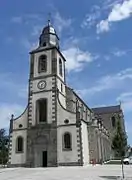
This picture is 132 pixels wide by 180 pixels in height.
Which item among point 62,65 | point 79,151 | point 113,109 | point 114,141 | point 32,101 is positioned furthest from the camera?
point 113,109

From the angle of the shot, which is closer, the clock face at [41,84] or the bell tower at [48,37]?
the clock face at [41,84]

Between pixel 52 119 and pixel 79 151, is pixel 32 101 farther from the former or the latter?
pixel 79 151

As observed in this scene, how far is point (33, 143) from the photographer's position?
117 ft

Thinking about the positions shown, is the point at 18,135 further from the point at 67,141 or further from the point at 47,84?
the point at 47,84

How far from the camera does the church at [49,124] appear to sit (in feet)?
113

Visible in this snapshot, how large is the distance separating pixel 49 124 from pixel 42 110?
9.60 feet

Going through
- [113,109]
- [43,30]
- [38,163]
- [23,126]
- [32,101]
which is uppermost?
[43,30]

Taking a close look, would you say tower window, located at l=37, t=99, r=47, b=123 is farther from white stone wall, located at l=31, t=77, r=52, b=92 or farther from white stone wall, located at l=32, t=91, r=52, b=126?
white stone wall, located at l=31, t=77, r=52, b=92

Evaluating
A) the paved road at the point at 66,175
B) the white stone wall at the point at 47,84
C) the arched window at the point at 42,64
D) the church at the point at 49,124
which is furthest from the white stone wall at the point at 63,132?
the paved road at the point at 66,175

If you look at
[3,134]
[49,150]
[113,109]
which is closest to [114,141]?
[49,150]

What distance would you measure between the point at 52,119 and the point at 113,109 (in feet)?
185

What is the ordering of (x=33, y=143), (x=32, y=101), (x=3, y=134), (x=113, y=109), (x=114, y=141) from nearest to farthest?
(x=114, y=141)
(x=33, y=143)
(x=32, y=101)
(x=3, y=134)
(x=113, y=109)

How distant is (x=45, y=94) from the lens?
38.2m

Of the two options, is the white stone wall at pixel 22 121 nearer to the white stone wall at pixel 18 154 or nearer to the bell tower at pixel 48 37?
the white stone wall at pixel 18 154
